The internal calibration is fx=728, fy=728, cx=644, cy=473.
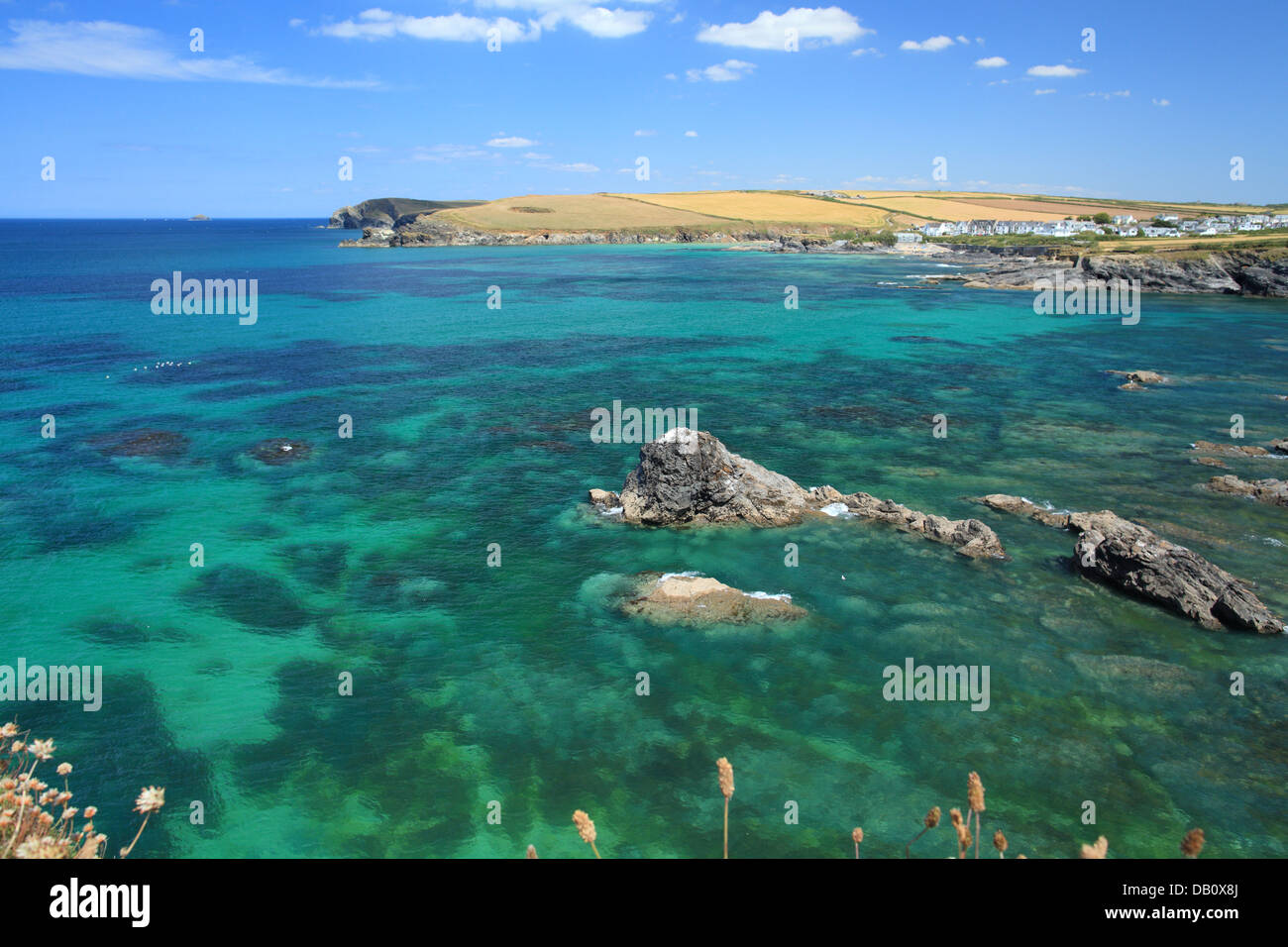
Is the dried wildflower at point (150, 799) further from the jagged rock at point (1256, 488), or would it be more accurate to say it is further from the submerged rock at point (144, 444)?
the jagged rock at point (1256, 488)

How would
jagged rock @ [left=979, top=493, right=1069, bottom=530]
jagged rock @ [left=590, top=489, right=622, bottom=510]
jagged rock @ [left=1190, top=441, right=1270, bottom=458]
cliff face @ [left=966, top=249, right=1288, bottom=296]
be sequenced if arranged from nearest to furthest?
jagged rock @ [left=979, top=493, right=1069, bottom=530], jagged rock @ [left=590, top=489, right=622, bottom=510], jagged rock @ [left=1190, top=441, right=1270, bottom=458], cliff face @ [left=966, top=249, right=1288, bottom=296]

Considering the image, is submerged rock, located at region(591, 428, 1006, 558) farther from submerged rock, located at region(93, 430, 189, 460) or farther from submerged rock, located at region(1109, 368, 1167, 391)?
submerged rock, located at region(1109, 368, 1167, 391)

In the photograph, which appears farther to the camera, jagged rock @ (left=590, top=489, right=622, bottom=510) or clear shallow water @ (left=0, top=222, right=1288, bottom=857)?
A: jagged rock @ (left=590, top=489, right=622, bottom=510)

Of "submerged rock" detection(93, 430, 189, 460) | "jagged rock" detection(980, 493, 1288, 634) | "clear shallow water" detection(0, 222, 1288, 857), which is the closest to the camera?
"clear shallow water" detection(0, 222, 1288, 857)

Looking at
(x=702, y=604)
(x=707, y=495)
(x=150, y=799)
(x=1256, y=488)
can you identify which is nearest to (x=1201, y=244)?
(x=1256, y=488)

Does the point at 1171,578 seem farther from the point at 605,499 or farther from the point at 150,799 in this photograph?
Result: the point at 150,799

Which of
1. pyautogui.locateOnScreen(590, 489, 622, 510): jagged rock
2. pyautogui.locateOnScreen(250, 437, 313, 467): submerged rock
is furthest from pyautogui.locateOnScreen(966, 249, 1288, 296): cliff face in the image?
pyautogui.locateOnScreen(250, 437, 313, 467): submerged rock

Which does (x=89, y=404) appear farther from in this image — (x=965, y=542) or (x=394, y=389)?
(x=965, y=542)
